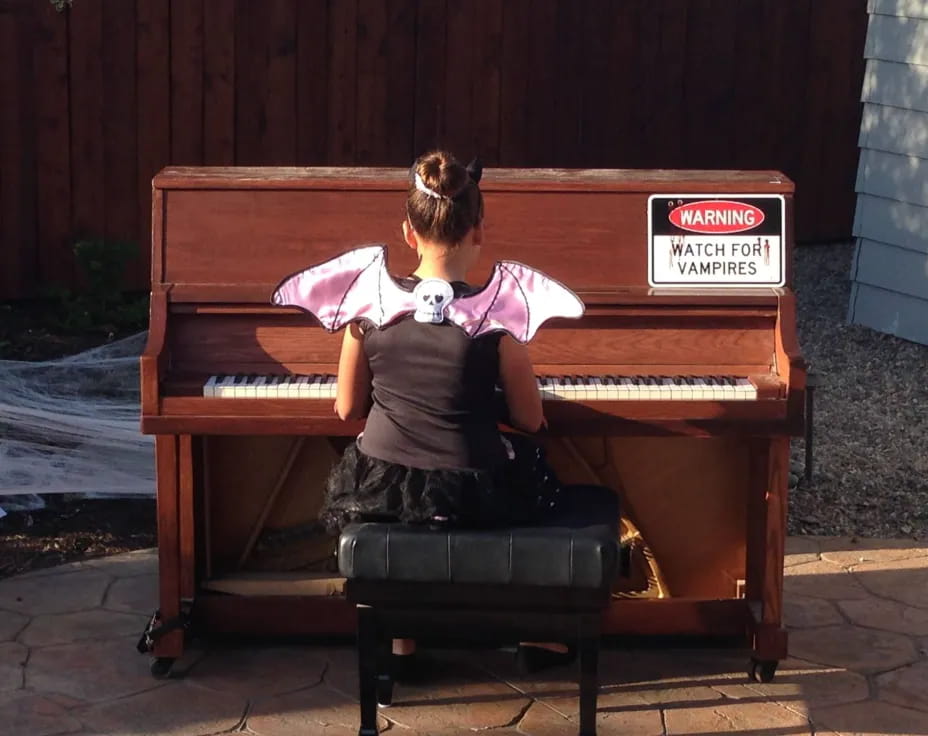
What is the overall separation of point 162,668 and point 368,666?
2.68ft

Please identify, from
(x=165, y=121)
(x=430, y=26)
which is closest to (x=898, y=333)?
(x=430, y=26)

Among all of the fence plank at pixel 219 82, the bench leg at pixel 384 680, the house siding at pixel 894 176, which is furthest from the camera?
the fence plank at pixel 219 82

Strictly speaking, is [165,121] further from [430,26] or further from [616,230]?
[616,230]

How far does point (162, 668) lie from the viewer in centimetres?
402

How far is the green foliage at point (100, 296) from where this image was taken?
7.57 meters

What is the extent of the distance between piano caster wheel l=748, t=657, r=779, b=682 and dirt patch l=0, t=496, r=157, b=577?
82.1 inches

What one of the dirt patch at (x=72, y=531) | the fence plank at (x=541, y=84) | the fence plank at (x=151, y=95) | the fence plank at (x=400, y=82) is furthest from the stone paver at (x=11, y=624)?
the fence plank at (x=541, y=84)

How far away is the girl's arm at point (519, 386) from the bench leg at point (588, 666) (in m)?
0.46

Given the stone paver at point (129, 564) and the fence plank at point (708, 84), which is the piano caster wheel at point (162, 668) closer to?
the stone paver at point (129, 564)

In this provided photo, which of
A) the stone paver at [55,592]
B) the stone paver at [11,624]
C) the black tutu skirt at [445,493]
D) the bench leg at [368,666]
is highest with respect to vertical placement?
the black tutu skirt at [445,493]

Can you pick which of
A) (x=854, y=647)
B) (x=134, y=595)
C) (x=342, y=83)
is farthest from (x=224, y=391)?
(x=342, y=83)

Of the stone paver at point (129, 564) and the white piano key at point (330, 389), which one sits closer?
the white piano key at point (330, 389)

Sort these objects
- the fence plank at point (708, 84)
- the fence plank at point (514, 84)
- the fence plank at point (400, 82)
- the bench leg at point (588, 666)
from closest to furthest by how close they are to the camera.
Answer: the bench leg at point (588, 666)
the fence plank at point (400, 82)
the fence plank at point (514, 84)
the fence plank at point (708, 84)

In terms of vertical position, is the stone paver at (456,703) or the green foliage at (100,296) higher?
the green foliage at (100,296)
